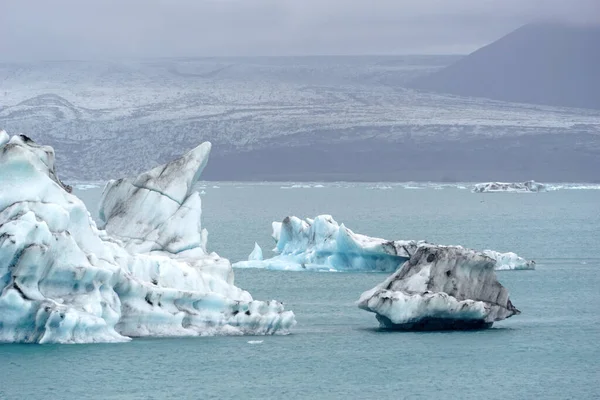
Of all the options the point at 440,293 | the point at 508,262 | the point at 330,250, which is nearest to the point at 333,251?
the point at 330,250

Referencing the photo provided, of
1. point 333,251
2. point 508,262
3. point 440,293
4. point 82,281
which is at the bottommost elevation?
point 508,262

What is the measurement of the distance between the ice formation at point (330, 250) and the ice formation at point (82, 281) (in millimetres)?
10208

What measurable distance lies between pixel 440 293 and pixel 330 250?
12677 millimetres

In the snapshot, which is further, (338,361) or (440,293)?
(440,293)

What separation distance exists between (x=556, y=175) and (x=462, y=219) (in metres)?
96.1

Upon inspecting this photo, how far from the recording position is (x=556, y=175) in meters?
161

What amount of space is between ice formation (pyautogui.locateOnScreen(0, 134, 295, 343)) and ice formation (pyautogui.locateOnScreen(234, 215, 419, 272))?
33.5 ft

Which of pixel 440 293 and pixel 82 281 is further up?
pixel 82 281

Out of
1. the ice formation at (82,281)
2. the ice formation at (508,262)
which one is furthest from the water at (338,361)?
the ice formation at (508,262)

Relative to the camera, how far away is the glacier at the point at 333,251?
31.4 meters

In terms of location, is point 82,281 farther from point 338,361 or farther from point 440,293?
point 440,293

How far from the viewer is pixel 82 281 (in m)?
18.8

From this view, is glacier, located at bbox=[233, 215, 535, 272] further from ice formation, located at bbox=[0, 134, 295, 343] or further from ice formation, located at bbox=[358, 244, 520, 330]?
ice formation, located at bbox=[0, 134, 295, 343]

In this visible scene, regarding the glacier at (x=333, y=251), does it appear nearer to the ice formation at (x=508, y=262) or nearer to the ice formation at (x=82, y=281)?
the ice formation at (x=508, y=262)
